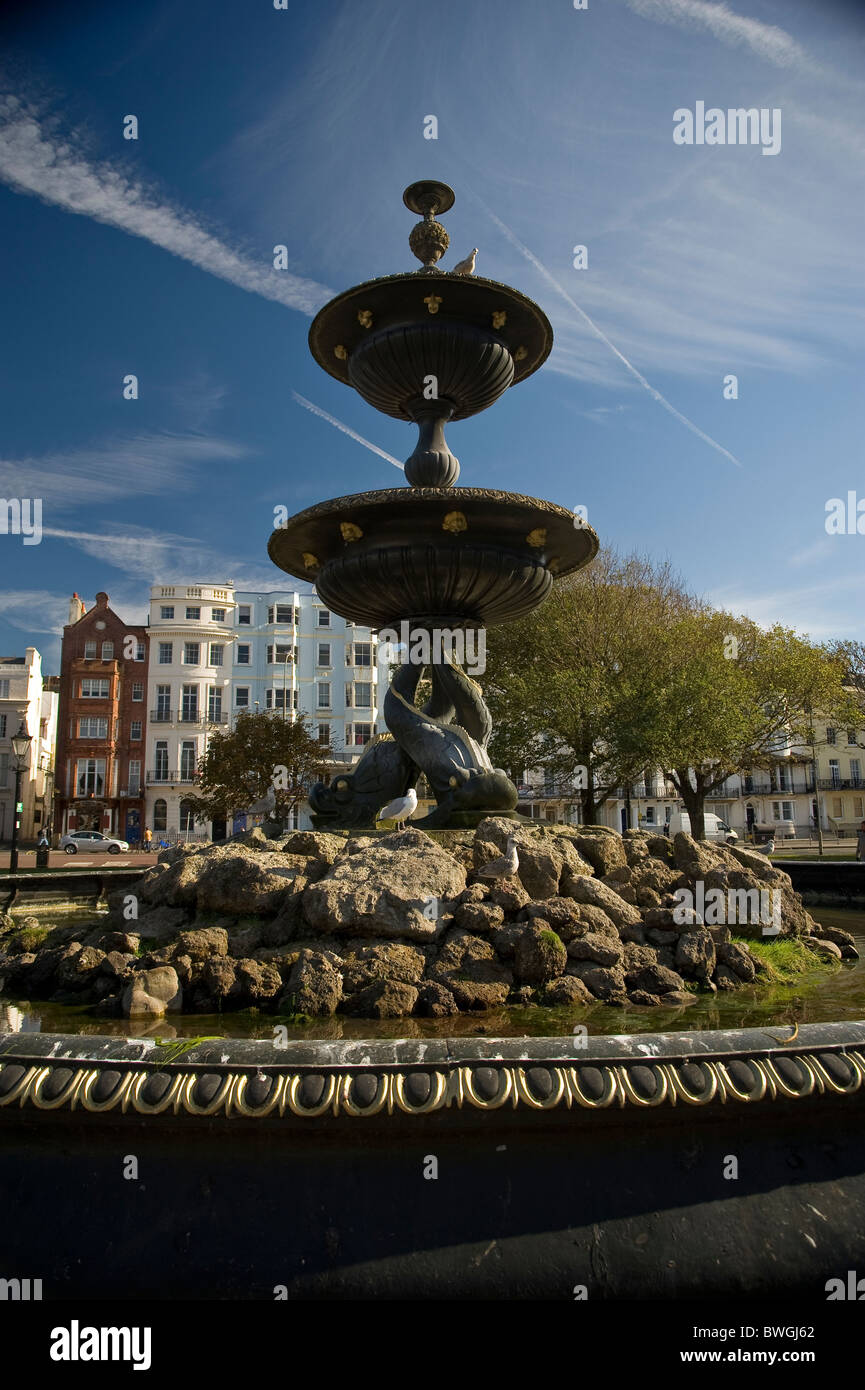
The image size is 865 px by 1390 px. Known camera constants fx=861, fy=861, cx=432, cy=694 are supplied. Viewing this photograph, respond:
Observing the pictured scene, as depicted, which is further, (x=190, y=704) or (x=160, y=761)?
(x=190, y=704)

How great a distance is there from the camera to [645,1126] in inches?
108

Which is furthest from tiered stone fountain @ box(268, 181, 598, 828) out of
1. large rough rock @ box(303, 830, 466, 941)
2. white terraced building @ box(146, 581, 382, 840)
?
white terraced building @ box(146, 581, 382, 840)

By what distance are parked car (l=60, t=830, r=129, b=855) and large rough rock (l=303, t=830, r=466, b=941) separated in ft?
133

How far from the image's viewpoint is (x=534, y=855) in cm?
531

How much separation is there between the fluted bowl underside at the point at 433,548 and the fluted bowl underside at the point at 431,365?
1830mm

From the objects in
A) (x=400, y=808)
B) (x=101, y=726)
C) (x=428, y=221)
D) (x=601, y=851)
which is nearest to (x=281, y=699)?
(x=101, y=726)

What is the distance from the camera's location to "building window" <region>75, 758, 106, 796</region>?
50656 mm

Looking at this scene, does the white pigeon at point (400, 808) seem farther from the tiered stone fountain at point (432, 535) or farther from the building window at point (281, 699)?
the building window at point (281, 699)

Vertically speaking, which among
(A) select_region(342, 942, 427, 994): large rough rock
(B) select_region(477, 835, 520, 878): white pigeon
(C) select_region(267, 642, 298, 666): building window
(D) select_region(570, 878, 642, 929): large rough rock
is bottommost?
(A) select_region(342, 942, 427, 994): large rough rock

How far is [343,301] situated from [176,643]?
47.8 m

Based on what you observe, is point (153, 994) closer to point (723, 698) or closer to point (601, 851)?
point (601, 851)

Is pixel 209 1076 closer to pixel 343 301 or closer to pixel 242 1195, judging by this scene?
pixel 242 1195

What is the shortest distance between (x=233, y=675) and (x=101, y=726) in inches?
330

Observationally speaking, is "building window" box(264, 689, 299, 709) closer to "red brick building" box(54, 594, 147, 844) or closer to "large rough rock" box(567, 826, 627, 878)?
"red brick building" box(54, 594, 147, 844)
